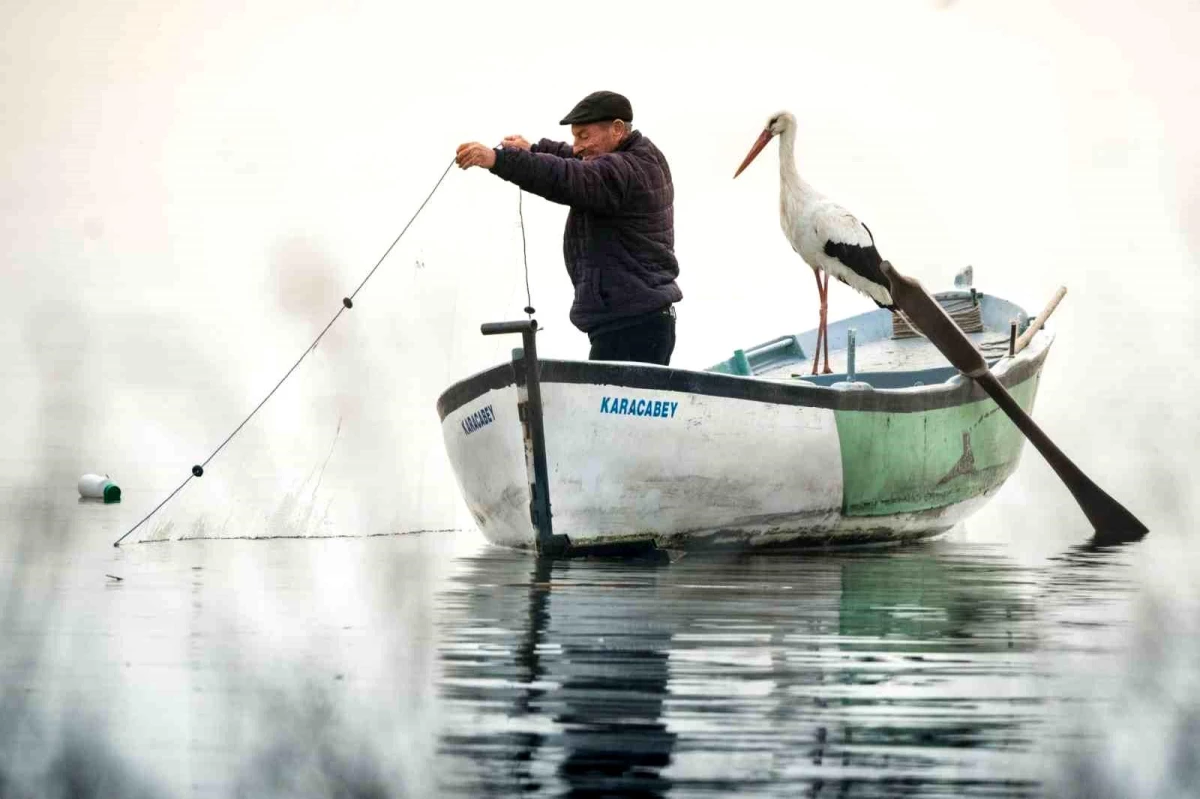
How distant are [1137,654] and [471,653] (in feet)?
6.19

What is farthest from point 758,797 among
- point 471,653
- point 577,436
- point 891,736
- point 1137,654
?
point 577,436

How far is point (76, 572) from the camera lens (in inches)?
324

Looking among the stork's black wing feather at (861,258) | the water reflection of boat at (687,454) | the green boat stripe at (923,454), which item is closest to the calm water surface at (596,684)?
the water reflection of boat at (687,454)

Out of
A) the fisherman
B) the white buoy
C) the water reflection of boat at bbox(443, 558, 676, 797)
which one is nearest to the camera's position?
the water reflection of boat at bbox(443, 558, 676, 797)

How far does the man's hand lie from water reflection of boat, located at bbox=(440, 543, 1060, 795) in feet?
5.91

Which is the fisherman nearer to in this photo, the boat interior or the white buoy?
the boat interior

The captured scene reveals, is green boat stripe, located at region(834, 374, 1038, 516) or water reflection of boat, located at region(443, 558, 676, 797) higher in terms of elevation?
green boat stripe, located at region(834, 374, 1038, 516)

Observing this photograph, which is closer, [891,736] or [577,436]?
[891,736]

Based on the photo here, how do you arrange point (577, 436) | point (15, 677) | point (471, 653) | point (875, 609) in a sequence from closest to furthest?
point (15, 677) < point (471, 653) < point (875, 609) < point (577, 436)

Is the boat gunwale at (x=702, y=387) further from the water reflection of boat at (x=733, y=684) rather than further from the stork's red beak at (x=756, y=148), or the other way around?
the stork's red beak at (x=756, y=148)

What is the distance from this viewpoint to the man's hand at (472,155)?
8.27 metres

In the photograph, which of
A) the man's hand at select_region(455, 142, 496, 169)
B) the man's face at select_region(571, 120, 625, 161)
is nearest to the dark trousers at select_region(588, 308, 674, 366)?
the man's face at select_region(571, 120, 625, 161)

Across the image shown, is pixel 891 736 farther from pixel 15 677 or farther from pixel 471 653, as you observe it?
pixel 15 677

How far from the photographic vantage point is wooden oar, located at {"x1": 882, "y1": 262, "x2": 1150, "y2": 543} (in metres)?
11.0
